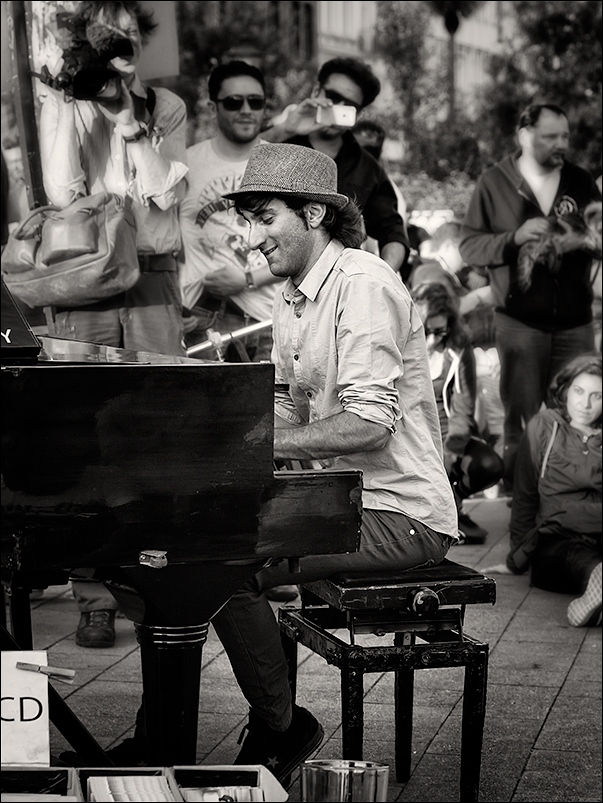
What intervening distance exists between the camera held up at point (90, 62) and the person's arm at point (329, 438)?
7.26 ft

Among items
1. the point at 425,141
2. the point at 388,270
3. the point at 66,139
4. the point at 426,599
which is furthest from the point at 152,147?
the point at 425,141

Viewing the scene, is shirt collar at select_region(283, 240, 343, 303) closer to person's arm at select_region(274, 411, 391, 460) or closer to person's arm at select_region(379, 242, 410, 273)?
person's arm at select_region(274, 411, 391, 460)

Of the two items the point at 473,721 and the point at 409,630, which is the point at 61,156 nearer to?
the point at 409,630

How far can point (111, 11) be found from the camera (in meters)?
4.89

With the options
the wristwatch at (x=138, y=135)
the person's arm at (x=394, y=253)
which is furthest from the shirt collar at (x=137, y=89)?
the person's arm at (x=394, y=253)

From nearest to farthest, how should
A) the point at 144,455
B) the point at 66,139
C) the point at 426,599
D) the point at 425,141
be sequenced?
1. the point at 144,455
2. the point at 426,599
3. the point at 66,139
4. the point at 425,141

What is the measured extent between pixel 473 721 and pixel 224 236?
8.79ft

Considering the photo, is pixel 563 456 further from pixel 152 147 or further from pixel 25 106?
pixel 25 106

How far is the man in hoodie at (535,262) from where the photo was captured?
6152 mm

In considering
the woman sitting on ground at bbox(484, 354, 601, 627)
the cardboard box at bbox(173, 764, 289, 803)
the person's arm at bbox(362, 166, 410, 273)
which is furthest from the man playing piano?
the woman sitting on ground at bbox(484, 354, 601, 627)

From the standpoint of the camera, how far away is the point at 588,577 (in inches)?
197

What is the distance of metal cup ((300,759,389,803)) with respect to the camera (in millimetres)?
1937

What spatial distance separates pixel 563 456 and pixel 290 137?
1805 mm

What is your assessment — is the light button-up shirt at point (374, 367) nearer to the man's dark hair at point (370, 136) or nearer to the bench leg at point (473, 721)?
the bench leg at point (473, 721)
